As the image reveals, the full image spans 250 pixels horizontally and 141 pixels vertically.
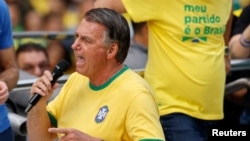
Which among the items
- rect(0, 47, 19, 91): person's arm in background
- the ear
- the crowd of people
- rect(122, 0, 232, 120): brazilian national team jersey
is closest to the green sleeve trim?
the crowd of people

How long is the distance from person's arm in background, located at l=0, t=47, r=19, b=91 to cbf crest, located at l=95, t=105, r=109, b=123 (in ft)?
2.69

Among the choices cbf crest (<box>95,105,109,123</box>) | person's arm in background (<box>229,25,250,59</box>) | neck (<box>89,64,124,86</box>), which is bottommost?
person's arm in background (<box>229,25,250,59</box>)

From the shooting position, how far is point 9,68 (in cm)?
399

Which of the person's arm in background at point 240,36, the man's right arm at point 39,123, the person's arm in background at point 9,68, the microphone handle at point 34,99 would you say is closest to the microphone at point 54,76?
the microphone handle at point 34,99

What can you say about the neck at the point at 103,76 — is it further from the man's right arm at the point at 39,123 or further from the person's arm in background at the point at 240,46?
the person's arm in background at the point at 240,46

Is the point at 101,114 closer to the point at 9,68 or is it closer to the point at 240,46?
the point at 9,68

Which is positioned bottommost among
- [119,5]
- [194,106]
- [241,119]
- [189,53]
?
[241,119]

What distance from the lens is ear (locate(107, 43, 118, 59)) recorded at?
324 cm

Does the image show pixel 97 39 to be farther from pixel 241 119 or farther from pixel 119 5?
pixel 241 119

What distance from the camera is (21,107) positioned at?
4.37 metres

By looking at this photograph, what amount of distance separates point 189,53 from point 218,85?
0.95 ft

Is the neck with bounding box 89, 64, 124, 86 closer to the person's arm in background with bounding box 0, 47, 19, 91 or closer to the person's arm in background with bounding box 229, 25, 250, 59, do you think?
the person's arm in background with bounding box 0, 47, 19, 91

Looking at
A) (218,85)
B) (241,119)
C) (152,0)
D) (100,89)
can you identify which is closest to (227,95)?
(241,119)

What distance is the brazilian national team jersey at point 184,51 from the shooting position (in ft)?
13.4
